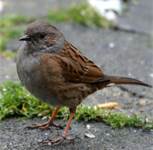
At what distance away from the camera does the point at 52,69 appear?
552cm

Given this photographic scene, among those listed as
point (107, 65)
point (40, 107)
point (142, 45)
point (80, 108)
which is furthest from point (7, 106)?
point (142, 45)

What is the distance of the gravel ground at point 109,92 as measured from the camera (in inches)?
224

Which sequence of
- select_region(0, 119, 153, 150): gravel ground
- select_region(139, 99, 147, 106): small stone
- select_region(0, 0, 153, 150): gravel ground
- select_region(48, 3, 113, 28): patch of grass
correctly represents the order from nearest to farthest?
select_region(0, 119, 153, 150): gravel ground < select_region(0, 0, 153, 150): gravel ground < select_region(139, 99, 147, 106): small stone < select_region(48, 3, 113, 28): patch of grass

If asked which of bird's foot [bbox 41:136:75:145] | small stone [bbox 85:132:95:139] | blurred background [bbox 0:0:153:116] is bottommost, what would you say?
bird's foot [bbox 41:136:75:145]

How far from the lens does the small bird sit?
18.0ft

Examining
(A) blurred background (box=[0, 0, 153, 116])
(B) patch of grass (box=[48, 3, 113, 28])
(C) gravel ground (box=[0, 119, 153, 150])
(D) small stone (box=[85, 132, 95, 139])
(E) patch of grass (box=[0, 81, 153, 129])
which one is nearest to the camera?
(C) gravel ground (box=[0, 119, 153, 150])

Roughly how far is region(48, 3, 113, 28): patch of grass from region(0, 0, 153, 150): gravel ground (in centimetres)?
12

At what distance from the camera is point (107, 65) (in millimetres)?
7875

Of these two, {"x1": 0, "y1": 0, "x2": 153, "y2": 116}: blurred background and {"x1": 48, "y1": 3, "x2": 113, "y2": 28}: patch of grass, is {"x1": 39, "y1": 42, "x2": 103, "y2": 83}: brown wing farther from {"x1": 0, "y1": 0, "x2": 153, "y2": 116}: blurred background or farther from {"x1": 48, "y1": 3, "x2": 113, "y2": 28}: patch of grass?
{"x1": 48, "y1": 3, "x2": 113, "y2": 28}: patch of grass

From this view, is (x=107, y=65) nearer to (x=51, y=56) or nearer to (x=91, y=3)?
(x=91, y=3)

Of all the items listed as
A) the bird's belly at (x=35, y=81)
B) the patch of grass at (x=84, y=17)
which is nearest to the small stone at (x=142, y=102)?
the bird's belly at (x=35, y=81)

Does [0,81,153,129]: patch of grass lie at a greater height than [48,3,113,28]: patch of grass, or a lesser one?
lesser

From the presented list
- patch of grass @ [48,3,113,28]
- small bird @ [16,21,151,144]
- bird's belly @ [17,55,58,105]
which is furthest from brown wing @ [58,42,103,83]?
patch of grass @ [48,3,113,28]

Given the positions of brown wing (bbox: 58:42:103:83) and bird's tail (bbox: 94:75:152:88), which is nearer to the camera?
brown wing (bbox: 58:42:103:83)
